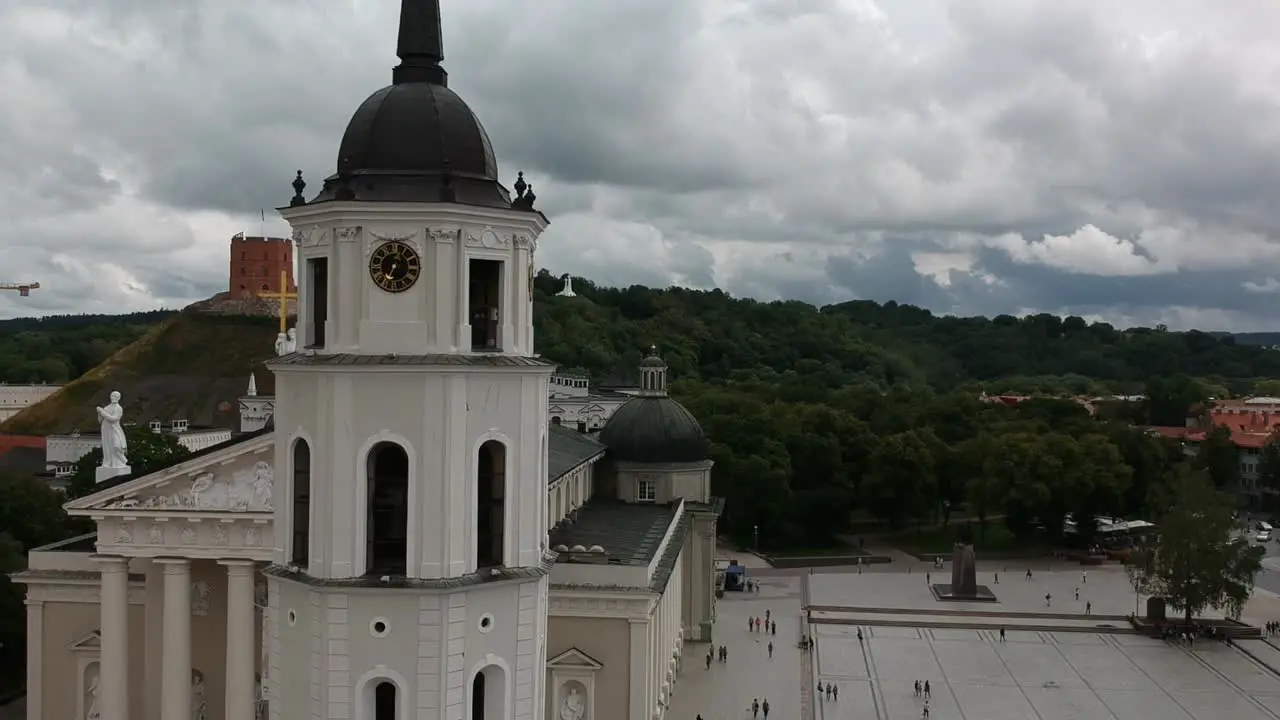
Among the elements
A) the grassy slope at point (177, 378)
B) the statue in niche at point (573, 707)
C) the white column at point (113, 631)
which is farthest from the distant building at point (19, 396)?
the statue in niche at point (573, 707)

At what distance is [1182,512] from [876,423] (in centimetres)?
4537

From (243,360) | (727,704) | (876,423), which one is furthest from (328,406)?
(243,360)

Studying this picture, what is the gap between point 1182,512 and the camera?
6291 centimetres

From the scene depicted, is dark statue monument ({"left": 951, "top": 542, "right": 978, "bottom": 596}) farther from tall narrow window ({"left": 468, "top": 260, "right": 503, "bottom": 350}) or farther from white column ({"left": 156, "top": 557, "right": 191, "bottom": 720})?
tall narrow window ({"left": 468, "top": 260, "right": 503, "bottom": 350})

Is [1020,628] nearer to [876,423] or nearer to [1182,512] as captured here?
[1182,512]

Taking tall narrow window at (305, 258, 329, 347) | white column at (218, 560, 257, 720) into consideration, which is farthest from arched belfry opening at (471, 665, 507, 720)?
white column at (218, 560, 257, 720)

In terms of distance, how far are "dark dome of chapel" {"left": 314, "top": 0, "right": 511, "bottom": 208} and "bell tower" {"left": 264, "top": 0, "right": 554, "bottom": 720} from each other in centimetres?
3

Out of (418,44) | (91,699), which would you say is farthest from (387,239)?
(91,699)

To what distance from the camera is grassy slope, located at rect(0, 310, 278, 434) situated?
119 meters

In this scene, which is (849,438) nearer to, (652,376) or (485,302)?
(652,376)

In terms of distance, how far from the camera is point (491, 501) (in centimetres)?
1948

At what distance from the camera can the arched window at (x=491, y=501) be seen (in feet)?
63.6

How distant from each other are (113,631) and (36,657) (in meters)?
5.77

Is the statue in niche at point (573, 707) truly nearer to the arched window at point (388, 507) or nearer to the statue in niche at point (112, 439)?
the statue in niche at point (112, 439)
